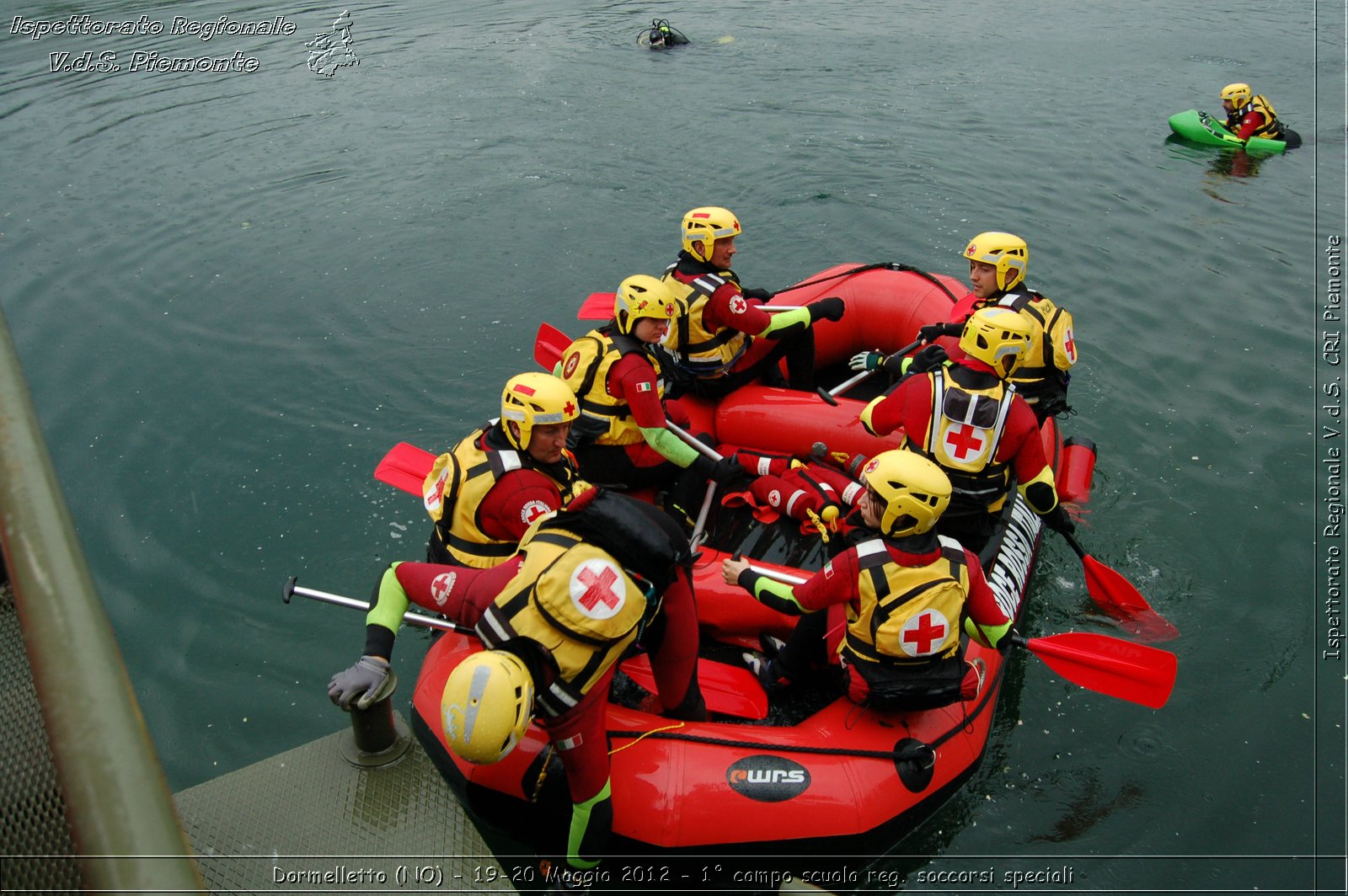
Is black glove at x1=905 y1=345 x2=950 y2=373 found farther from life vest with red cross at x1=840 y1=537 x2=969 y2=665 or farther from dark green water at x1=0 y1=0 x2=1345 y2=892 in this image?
life vest with red cross at x1=840 y1=537 x2=969 y2=665

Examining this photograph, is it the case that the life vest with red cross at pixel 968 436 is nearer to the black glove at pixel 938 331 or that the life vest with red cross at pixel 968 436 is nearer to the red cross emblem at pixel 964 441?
the red cross emblem at pixel 964 441

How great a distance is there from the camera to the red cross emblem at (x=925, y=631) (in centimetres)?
384

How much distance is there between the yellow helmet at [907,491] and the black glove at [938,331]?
2.46 metres

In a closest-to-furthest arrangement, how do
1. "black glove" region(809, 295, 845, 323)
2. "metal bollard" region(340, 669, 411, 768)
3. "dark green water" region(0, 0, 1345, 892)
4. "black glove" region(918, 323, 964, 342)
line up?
"metal bollard" region(340, 669, 411, 768) < "dark green water" region(0, 0, 1345, 892) < "black glove" region(918, 323, 964, 342) < "black glove" region(809, 295, 845, 323)

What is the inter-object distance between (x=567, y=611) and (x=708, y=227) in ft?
11.3

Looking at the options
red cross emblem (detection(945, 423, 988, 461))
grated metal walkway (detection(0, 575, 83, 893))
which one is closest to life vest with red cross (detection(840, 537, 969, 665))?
red cross emblem (detection(945, 423, 988, 461))

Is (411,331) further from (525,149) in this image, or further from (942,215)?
(942,215)

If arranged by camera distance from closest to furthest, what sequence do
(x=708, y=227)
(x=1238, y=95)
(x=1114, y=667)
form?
(x=1114, y=667) < (x=708, y=227) < (x=1238, y=95)

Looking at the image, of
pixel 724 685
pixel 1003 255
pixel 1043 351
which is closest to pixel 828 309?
pixel 1003 255

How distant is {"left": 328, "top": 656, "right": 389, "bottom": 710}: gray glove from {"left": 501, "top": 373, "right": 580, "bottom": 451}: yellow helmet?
1.13 m

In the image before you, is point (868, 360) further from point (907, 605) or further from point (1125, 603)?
point (907, 605)

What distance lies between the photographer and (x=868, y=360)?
6.62m

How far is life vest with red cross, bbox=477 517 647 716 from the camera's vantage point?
10.5 ft

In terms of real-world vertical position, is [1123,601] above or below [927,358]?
below
